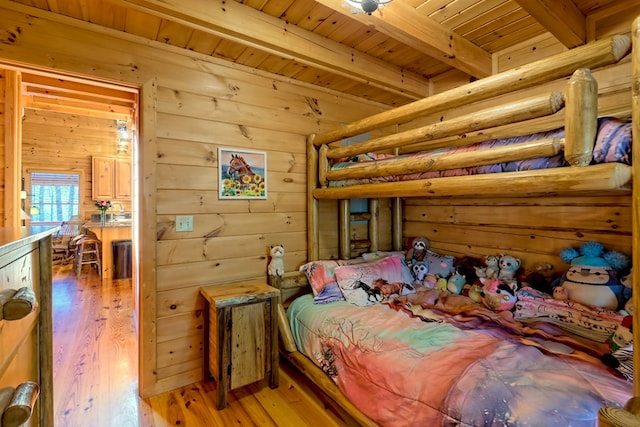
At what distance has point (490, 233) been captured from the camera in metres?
2.53

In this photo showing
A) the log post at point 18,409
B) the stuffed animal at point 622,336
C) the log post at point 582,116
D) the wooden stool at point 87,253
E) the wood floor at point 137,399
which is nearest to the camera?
the log post at point 18,409

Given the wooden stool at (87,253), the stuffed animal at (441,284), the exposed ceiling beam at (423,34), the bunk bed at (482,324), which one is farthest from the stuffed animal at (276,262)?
the wooden stool at (87,253)

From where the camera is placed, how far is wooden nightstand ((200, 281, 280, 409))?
1899mm

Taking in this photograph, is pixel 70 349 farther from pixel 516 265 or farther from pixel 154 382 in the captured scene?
pixel 516 265

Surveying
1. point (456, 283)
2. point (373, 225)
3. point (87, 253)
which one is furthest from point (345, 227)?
point (87, 253)

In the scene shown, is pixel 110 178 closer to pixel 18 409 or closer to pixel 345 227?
pixel 345 227

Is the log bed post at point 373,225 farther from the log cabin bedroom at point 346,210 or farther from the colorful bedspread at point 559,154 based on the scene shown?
the colorful bedspread at point 559,154

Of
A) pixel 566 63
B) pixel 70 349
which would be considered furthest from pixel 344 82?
pixel 70 349

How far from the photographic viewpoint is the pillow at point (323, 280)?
2.24 meters

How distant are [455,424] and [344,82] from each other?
2556 mm

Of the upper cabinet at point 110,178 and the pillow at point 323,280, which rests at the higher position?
the upper cabinet at point 110,178

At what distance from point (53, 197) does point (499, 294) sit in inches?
334

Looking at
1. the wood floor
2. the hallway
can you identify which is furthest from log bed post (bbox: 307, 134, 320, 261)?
the hallway

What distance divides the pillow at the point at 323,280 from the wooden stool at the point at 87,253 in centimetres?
465
